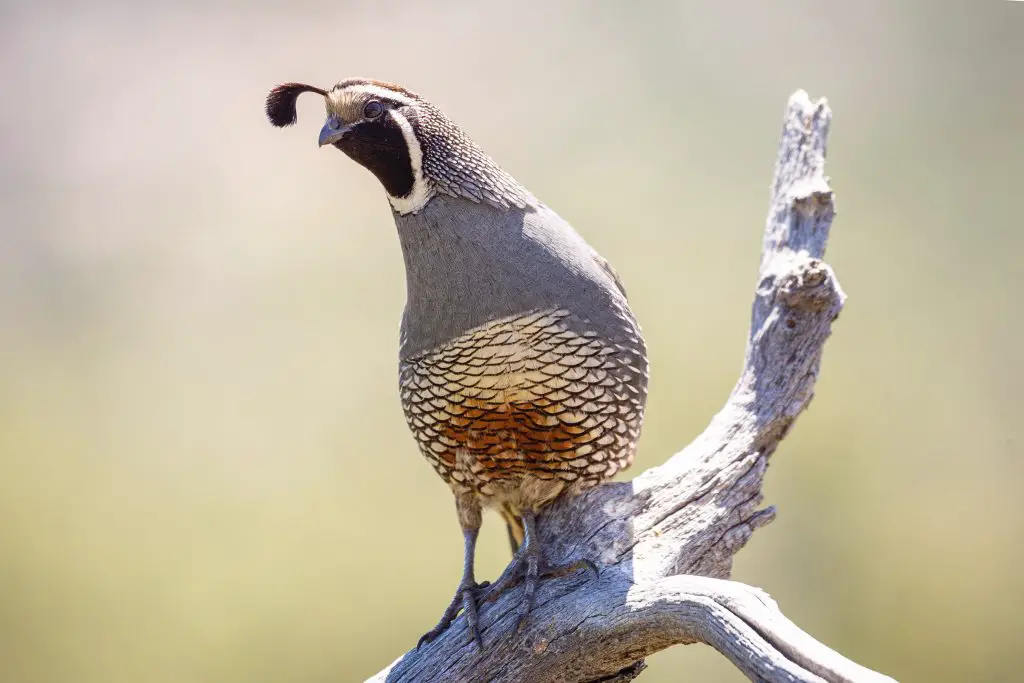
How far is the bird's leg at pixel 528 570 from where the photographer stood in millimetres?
2484

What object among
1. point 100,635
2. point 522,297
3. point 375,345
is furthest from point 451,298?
point 100,635

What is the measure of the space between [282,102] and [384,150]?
0.41m

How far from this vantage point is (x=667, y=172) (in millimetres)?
4395

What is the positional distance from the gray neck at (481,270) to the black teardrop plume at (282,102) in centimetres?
45

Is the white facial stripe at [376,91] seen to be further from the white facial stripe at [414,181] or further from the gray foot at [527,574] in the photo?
the gray foot at [527,574]

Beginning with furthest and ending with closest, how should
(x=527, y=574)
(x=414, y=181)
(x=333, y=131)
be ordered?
1. (x=527, y=574)
2. (x=414, y=181)
3. (x=333, y=131)

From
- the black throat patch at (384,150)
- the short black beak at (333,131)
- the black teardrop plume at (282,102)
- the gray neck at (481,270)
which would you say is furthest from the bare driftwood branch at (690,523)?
the black teardrop plume at (282,102)

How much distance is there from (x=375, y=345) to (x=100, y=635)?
1608 millimetres

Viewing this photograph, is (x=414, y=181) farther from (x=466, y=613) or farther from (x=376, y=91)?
(x=466, y=613)

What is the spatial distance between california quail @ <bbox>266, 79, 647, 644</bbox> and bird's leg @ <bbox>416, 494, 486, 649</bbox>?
1cm

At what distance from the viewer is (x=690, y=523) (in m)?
2.60

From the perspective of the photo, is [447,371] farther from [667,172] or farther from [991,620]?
[991,620]

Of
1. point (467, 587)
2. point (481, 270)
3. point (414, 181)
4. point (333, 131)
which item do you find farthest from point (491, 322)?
point (467, 587)

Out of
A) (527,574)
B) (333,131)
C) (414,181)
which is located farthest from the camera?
(527,574)
